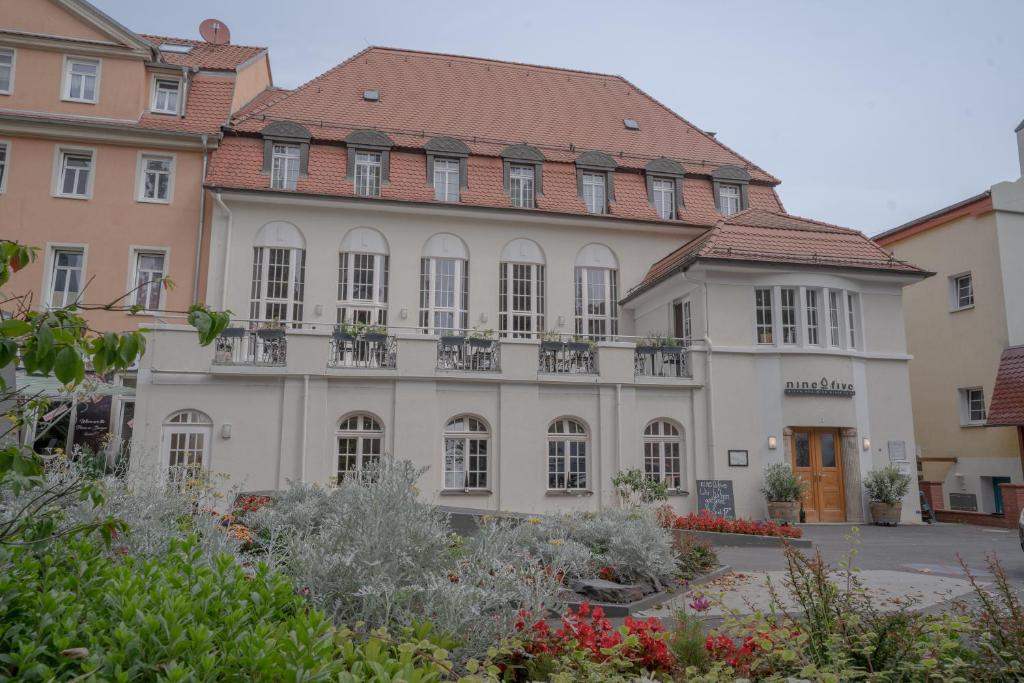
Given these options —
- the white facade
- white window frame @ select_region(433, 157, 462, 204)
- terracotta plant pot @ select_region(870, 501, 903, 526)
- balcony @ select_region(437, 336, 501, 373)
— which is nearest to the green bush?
the white facade

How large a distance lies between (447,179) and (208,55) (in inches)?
381

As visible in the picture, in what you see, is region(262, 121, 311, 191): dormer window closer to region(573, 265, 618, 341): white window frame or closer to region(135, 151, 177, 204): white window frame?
region(135, 151, 177, 204): white window frame

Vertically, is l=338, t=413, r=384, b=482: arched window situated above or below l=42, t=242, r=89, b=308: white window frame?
below

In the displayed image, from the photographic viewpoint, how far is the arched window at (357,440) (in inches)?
714

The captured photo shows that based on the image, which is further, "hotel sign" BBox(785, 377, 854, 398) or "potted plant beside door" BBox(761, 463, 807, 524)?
"hotel sign" BBox(785, 377, 854, 398)

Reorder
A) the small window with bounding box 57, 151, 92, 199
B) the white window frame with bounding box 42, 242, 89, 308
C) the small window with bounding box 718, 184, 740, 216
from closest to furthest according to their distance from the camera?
the white window frame with bounding box 42, 242, 89, 308 < the small window with bounding box 57, 151, 92, 199 < the small window with bounding box 718, 184, 740, 216

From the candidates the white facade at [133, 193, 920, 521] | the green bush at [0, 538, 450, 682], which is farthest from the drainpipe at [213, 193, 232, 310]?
the green bush at [0, 538, 450, 682]

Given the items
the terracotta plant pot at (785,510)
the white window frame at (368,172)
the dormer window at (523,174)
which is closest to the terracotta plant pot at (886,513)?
the terracotta plant pot at (785,510)

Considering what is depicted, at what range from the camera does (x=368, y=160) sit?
2219cm

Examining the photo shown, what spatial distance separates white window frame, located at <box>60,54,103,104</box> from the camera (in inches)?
841

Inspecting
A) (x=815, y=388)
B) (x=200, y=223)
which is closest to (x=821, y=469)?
(x=815, y=388)

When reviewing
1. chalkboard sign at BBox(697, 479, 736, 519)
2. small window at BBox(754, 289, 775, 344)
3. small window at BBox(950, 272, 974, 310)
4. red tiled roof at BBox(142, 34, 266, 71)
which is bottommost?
chalkboard sign at BBox(697, 479, 736, 519)

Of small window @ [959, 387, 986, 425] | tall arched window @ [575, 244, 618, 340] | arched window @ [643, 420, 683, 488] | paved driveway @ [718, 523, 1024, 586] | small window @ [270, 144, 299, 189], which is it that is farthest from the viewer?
small window @ [959, 387, 986, 425]

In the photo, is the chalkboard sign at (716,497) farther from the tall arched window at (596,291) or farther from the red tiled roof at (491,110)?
the red tiled roof at (491,110)
